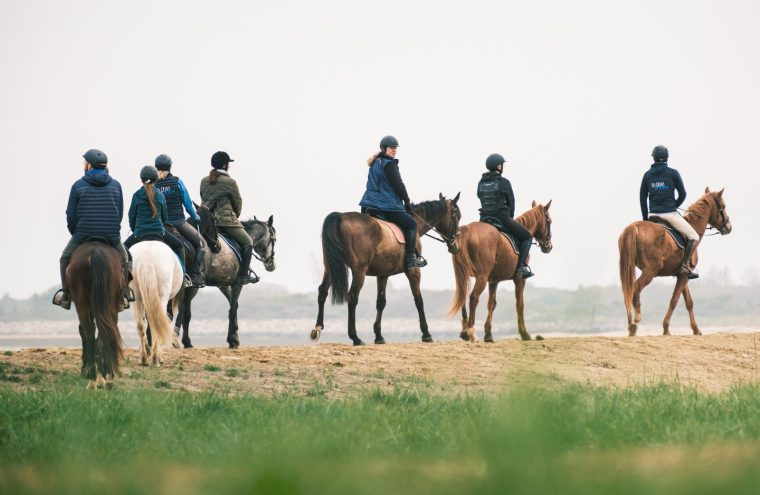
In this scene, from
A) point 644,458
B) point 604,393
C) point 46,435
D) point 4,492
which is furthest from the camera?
point 604,393

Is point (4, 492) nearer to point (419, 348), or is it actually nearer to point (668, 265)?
point (419, 348)

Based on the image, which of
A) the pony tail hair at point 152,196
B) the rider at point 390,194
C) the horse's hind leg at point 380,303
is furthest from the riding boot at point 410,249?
the pony tail hair at point 152,196

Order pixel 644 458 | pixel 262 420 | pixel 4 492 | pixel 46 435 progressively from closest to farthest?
pixel 4 492, pixel 644 458, pixel 46 435, pixel 262 420

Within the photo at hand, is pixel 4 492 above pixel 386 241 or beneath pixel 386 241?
beneath

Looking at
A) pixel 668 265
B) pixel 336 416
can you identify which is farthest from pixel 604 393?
pixel 668 265

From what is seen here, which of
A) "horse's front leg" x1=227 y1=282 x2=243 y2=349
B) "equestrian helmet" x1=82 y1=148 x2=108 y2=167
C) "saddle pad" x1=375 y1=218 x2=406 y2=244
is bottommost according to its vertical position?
"horse's front leg" x1=227 y1=282 x2=243 y2=349

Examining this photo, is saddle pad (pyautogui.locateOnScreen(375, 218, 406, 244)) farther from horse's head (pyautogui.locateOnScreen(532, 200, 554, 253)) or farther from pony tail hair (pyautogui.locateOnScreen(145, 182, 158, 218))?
pony tail hair (pyautogui.locateOnScreen(145, 182, 158, 218))

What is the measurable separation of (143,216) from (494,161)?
23.6 feet

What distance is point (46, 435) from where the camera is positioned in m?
9.71

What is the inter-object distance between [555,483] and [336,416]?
18.8 ft

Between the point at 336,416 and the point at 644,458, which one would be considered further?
the point at 336,416

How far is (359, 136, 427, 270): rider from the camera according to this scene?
19.8 m

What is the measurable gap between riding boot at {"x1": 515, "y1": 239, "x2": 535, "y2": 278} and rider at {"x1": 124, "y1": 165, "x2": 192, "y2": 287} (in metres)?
7.15

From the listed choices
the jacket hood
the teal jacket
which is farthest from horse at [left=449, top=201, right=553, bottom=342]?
the jacket hood
